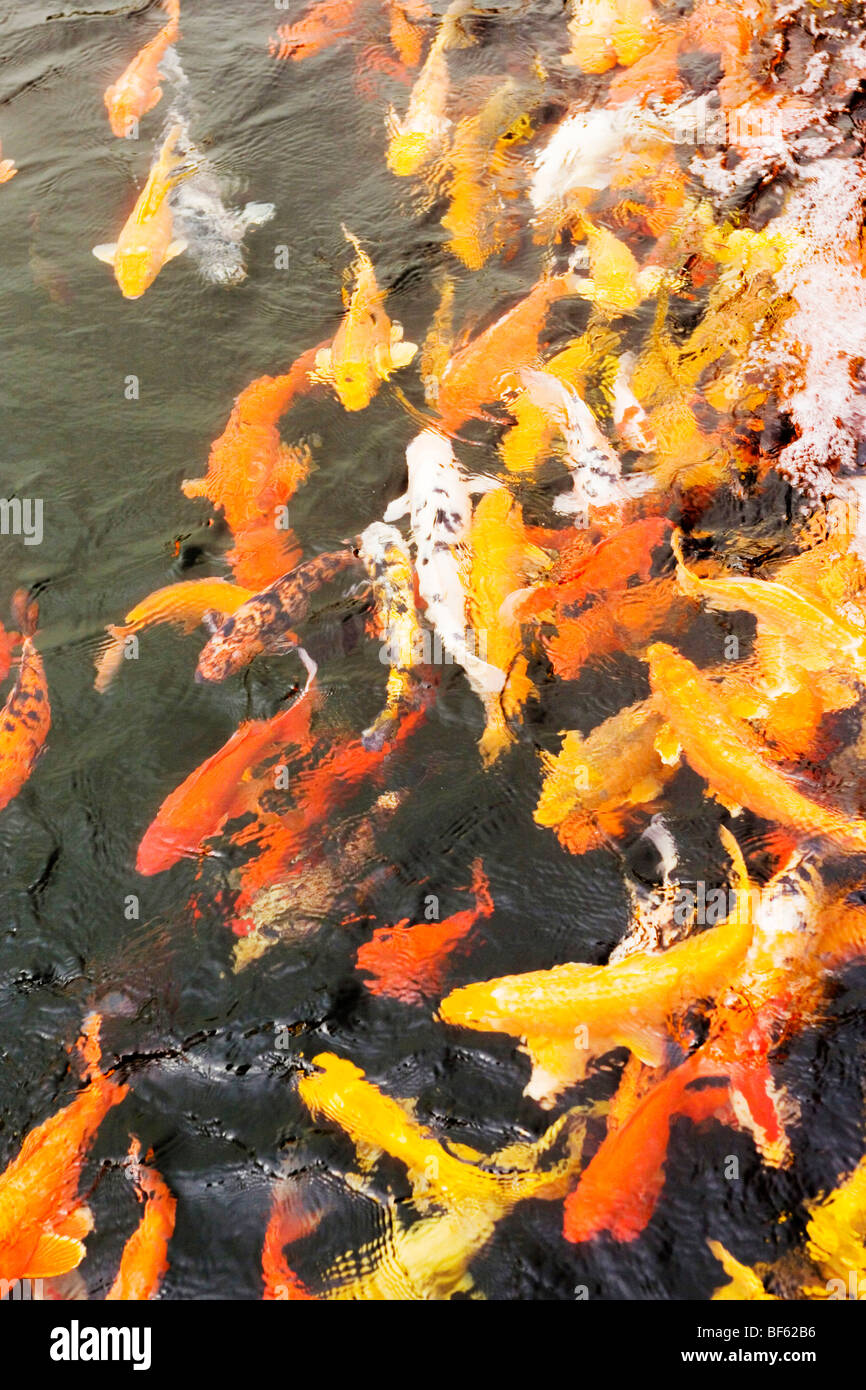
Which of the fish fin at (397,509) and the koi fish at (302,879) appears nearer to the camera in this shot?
the koi fish at (302,879)

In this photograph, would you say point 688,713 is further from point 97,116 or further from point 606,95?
point 97,116

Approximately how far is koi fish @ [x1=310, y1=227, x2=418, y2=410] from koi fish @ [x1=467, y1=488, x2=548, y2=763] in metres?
0.96

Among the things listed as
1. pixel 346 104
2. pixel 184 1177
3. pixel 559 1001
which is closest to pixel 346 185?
pixel 346 104

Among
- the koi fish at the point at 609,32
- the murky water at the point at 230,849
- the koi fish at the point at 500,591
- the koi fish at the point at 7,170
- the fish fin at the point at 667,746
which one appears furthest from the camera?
the koi fish at the point at 609,32

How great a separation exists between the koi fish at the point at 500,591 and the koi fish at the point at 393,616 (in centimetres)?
25

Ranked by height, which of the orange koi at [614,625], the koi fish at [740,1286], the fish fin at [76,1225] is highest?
the orange koi at [614,625]

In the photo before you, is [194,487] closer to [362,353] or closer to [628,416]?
[362,353]

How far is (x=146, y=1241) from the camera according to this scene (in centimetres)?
369

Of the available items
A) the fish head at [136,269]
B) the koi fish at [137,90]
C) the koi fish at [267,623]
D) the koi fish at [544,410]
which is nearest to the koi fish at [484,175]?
the koi fish at [544,410]

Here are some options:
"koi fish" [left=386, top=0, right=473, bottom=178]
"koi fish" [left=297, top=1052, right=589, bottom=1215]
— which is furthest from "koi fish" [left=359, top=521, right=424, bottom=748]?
"koi fish" [left=386, top=0, right=473, bottom=178]

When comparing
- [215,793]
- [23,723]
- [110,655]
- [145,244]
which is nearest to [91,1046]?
[215,793]

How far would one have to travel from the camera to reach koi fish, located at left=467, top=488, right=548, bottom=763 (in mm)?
4594

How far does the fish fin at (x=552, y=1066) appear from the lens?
3818 mm

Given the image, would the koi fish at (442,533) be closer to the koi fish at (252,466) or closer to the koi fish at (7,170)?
the koi fish at (252,466)
